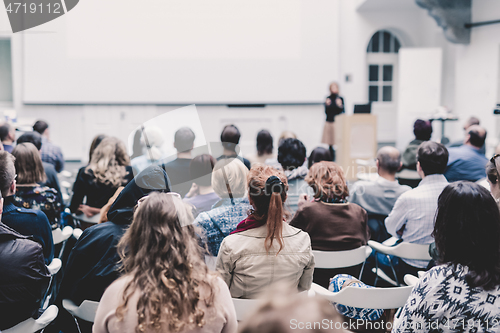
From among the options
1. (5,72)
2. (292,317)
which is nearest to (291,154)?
(292,317)

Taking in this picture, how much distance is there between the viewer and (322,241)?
7.22 ft

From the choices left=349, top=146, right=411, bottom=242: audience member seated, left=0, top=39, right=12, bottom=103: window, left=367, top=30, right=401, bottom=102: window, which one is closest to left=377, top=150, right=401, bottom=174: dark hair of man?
left=349, top=146, right=411, bottom=242: audience member seated

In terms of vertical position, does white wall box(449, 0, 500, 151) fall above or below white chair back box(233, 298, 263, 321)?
above

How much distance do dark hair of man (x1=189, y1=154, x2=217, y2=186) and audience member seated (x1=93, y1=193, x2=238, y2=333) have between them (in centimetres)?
122

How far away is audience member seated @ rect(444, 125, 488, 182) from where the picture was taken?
370 centimetres

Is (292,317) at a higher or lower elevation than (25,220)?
higher

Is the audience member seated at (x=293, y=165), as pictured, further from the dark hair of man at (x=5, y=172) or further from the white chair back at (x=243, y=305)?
the dark hair of man at (x=5, y=172)

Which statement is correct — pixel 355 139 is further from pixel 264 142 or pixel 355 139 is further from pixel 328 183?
pixel 328 183

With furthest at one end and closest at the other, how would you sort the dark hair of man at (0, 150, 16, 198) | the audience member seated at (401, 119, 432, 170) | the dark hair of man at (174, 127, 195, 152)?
the audience member seated at (401, 119, 432, 170), the dark hair of man at (174, 127, 195, 152), the dark hair of man at (0, 150, 16, 198)

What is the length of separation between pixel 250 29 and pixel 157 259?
690 cm

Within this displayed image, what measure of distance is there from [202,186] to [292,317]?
6.48 feet

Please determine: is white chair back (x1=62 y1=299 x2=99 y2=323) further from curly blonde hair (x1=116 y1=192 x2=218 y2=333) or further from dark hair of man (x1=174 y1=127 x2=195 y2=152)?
dark hair of man (x1=174 y1=127 x2=195 y2=152)

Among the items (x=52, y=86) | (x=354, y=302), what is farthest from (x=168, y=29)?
(x=354, y=302)

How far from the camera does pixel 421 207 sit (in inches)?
96.2
